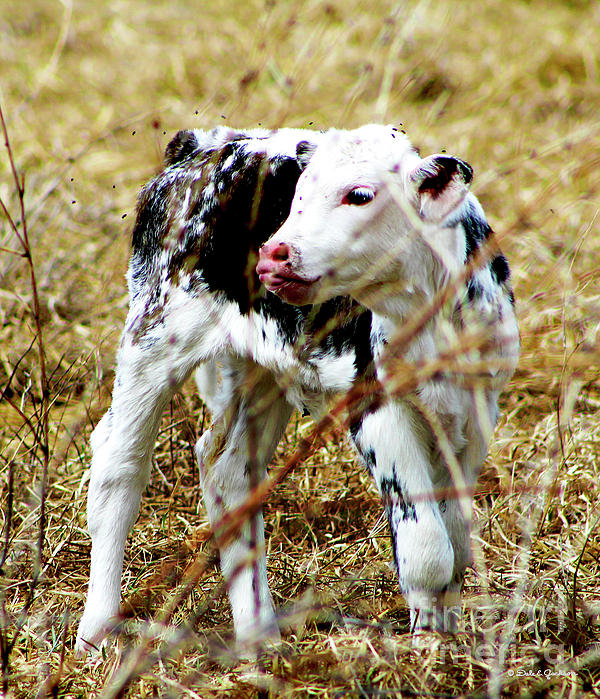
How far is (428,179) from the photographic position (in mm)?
2887

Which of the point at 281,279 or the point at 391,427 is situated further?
the point at 391,427

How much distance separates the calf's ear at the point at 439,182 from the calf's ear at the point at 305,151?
464mm

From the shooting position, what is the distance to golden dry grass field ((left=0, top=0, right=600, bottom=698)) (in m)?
2.87

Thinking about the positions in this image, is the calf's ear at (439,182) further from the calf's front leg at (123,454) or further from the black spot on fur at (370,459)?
the calf's front leg at (123,454)

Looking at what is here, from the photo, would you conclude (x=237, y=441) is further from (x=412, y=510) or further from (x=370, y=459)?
(x=412, y=510)

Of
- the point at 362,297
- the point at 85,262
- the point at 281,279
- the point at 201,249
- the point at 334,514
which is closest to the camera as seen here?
the point at 281,279

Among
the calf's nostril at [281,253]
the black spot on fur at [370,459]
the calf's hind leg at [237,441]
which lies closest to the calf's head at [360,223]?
the calf's nostril at [281,253]

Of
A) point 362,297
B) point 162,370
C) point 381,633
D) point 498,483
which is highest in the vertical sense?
point 362,297

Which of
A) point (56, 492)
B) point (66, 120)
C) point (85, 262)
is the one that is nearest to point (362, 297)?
point (56, 492)

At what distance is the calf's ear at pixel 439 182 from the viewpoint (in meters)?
2.84

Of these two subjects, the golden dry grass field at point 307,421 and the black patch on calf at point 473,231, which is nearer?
the golden dry grass field at point 307,421

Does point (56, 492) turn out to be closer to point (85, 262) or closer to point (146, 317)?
point (146, 317)

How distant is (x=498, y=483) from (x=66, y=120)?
5.79 meters

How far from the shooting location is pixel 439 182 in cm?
288
